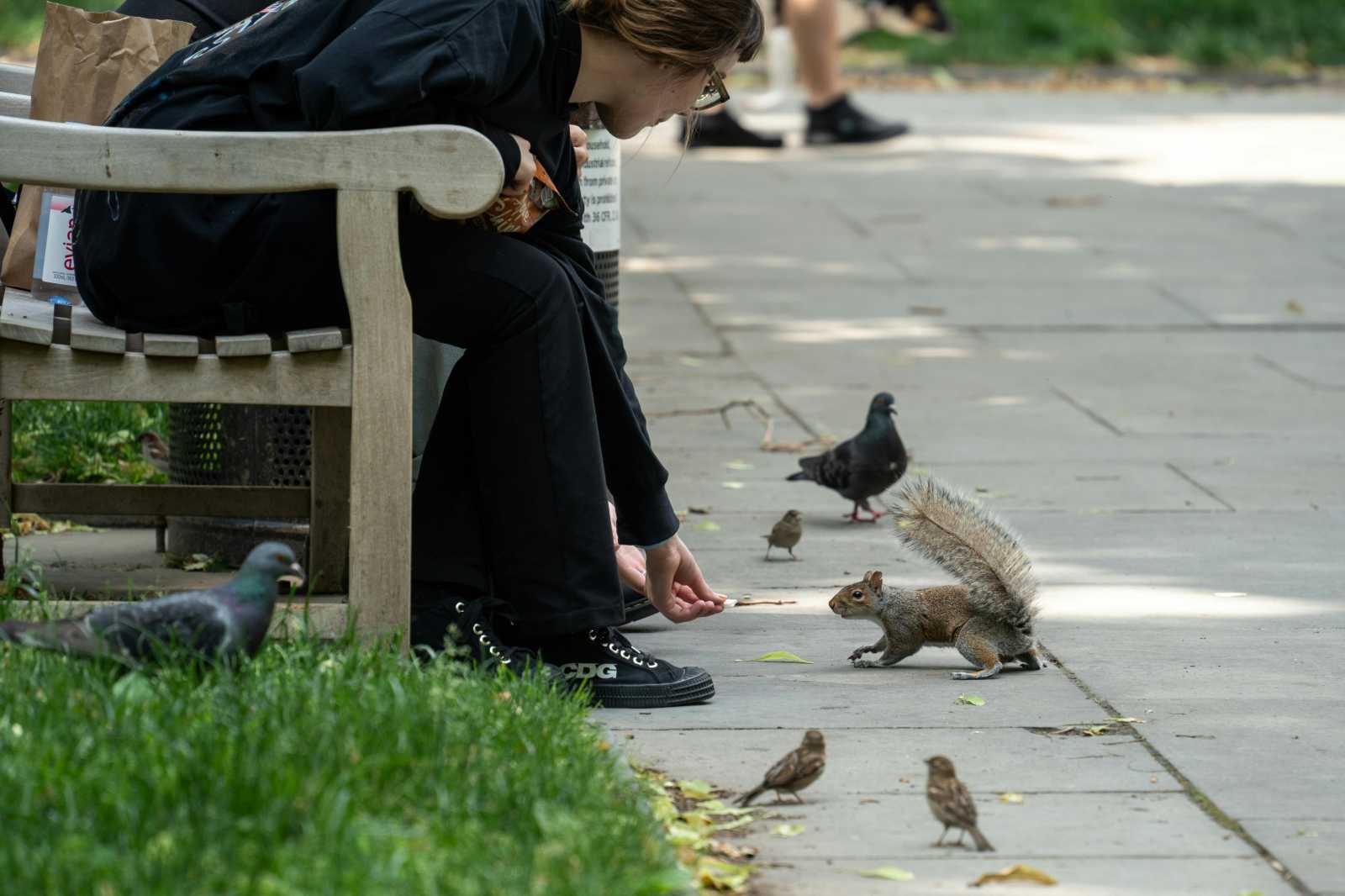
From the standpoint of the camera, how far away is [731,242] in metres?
11.3

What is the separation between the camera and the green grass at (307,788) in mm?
2596

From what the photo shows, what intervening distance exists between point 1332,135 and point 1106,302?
7.31 meters

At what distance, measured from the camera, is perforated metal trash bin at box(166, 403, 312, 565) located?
16.2 feet

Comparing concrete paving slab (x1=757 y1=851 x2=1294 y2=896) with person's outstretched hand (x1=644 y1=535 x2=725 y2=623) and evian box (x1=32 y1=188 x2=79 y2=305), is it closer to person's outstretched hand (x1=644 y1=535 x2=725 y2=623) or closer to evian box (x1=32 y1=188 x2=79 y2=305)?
person's outstretched hand (x1=644 y1=535 x2=725 y2=623)

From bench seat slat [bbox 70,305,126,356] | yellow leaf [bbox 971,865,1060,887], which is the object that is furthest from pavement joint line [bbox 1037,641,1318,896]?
bench seat slat [bbox 70,305,126,356]

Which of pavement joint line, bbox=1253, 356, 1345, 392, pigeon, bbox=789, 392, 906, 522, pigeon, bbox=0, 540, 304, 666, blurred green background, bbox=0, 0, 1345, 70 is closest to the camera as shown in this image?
pigeon, bbox=0, 540, 304, 666

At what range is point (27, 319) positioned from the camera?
379cm

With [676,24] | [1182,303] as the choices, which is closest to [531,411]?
[676,24]

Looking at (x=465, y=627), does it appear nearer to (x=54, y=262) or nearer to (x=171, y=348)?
(x=171, y=348)

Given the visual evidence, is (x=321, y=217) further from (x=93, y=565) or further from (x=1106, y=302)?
(x=1106, y=302)

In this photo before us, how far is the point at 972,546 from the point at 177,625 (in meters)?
1.79

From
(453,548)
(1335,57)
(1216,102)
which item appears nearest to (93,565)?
(453,548)

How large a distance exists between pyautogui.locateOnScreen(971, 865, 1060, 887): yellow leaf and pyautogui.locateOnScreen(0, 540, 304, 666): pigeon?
4.25 ft

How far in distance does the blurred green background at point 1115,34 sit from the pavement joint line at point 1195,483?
15.4 meters
